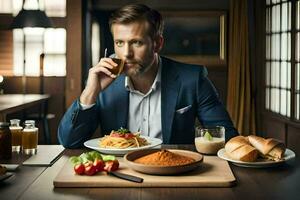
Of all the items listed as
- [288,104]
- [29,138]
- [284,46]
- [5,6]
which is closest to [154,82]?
[29,138]

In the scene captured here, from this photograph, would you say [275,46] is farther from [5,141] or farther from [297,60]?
[5,141]

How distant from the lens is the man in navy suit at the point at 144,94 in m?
2.05

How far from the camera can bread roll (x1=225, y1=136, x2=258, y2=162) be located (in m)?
1.49

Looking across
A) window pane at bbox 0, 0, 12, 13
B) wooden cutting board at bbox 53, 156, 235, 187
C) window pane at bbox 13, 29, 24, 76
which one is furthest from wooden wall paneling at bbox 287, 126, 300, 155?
window pane at bbox 0, 0, 12, 13

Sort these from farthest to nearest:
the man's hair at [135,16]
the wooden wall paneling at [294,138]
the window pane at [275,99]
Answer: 1. the window pane at [275,99]
2. the wooden wall paneling at [294,138]
3. the man's hair at [135,16]

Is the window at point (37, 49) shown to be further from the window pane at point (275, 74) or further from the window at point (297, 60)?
the window at point (297, 60)

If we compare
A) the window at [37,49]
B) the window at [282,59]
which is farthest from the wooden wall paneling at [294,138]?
the window at [37,49]

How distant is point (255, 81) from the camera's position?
5.81 m

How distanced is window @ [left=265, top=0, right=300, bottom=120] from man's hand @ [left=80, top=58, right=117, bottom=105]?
114 inches

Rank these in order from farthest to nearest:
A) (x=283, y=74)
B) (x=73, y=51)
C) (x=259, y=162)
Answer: (x=73, y=51), (x=283, y=74), (x=259, y=162)

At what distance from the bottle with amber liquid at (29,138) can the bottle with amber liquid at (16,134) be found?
34 millimetres

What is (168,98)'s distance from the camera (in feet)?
7.21

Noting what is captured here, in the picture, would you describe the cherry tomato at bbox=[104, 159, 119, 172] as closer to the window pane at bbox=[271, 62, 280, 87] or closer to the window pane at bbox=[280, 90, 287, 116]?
the window pane at bbox=[280, 90, 287, 116]

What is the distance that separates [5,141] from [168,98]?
0.83m
